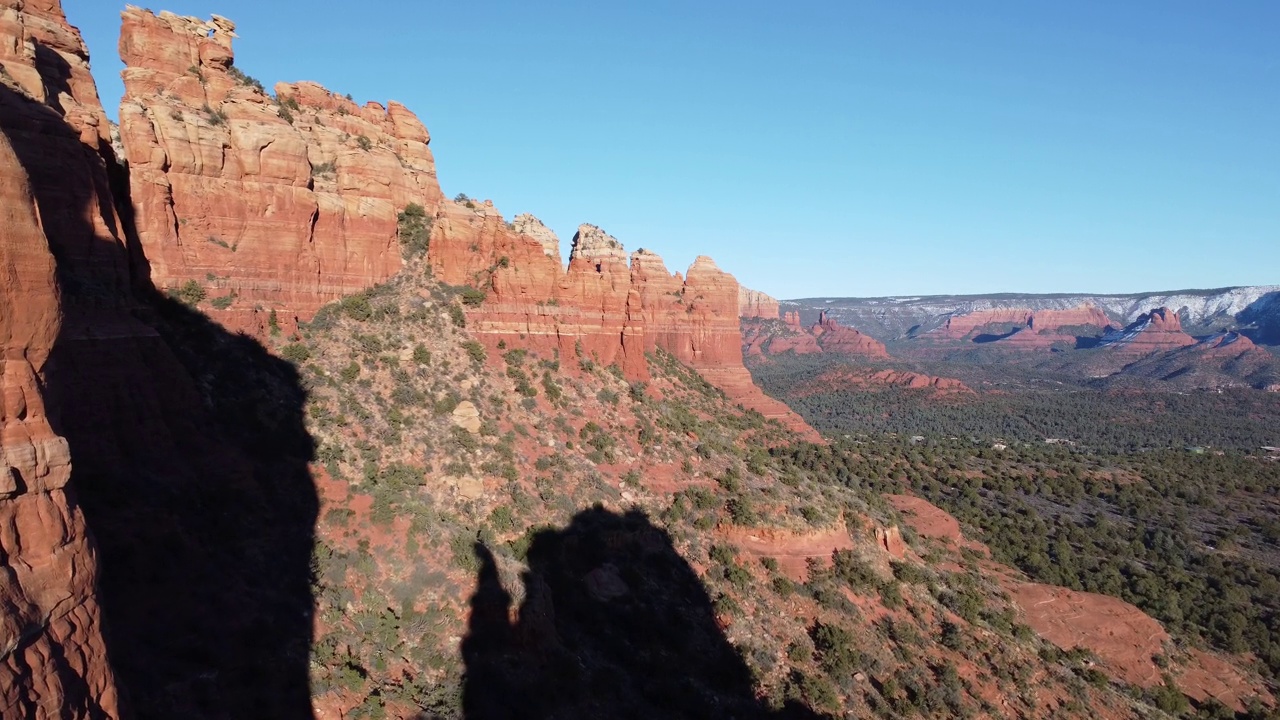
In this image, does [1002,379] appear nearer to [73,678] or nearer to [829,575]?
[829,575]

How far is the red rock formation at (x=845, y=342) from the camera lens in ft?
601

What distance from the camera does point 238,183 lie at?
26.8 meters

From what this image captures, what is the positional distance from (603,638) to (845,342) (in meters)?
175

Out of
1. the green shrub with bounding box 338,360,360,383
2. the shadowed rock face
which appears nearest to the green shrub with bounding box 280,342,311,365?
the green shrub with bounding box 338,360,360,383

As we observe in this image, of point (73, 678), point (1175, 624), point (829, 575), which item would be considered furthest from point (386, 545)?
point (1175, 624)

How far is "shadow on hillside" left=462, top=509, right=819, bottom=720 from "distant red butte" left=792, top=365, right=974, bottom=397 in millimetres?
109704

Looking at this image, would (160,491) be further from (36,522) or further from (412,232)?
(412,232)

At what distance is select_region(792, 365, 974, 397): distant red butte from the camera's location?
130750 mm

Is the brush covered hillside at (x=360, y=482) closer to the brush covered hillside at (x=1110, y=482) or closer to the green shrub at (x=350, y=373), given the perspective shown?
the green shrub at (x=350, y=373)

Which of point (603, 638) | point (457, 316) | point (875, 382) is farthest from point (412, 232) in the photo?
point (875, 382)

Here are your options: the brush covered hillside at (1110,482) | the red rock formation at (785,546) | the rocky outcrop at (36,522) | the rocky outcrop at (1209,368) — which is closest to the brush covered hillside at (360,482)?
the rocky outcrop at (36,522)

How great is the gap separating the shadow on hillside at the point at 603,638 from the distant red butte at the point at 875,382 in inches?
4319

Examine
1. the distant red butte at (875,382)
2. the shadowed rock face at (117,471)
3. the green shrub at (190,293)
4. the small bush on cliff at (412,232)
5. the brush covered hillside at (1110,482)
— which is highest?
the small bush on cliff at (412,232)

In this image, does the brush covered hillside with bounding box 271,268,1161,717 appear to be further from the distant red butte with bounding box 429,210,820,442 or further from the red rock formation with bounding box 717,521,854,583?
the distant red butte with bounding box 429,210,820,442
